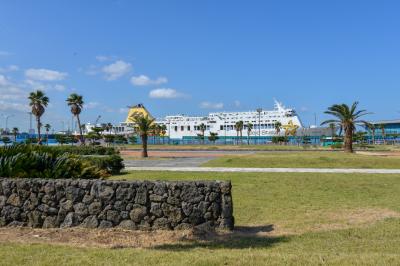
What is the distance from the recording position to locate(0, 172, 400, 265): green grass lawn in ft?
17.4

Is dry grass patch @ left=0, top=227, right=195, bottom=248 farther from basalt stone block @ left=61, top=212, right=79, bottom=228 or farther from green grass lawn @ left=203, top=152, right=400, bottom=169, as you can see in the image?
green grass lawn @ left=203, top=152, right=400, bottom=169

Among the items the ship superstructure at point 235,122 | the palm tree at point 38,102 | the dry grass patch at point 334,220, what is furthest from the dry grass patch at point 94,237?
the ship superstructure at point 235,122

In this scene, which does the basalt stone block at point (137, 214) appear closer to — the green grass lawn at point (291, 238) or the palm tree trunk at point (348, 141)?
the green grass lawn at point (291, 238)

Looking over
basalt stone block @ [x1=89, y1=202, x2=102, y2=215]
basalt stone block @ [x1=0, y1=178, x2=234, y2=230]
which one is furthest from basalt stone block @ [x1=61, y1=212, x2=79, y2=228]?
basalt stone block @ [x1=89, y1=202, x2=102, y2=215]

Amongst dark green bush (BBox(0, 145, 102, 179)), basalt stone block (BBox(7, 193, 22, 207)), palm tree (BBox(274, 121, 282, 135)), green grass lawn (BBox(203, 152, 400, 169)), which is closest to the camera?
basalt stone block (BBox(7, 193, 22, 207))

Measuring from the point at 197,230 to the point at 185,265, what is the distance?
7.98 feet

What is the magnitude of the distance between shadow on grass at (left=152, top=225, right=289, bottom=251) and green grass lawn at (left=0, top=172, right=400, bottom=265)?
0.6 inches

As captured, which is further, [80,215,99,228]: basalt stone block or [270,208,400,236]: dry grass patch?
[270,208,400,236]: dry grass patch

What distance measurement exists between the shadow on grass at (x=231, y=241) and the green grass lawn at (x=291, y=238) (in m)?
0.02

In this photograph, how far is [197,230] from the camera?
750 centimetres

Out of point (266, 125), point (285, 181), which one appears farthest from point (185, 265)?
point (266, 125)

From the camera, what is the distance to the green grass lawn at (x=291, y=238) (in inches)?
209

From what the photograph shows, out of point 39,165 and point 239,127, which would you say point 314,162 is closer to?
point 39,165

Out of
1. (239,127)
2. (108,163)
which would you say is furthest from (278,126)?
(108,163)
